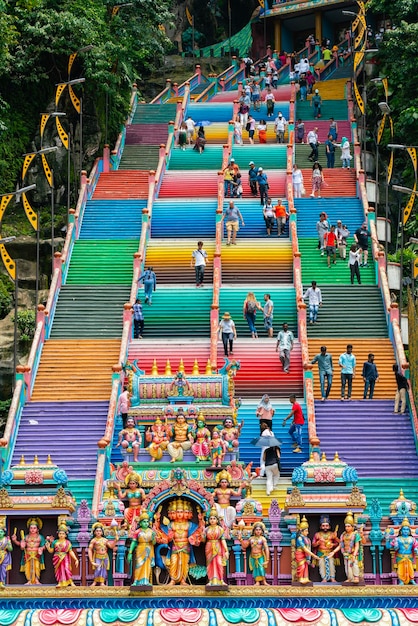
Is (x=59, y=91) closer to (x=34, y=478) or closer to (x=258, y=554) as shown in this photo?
(x=34, y=478)

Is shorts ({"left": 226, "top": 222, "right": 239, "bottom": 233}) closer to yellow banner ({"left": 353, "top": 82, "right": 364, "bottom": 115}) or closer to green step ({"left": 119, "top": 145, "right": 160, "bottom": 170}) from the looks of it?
green step ({"left": 119, "top": 145, "right": 160, "bottom": 170})

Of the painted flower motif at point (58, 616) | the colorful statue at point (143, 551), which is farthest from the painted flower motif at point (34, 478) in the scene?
the painted flower motif at point (58, 616)

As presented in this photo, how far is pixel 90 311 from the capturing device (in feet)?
154

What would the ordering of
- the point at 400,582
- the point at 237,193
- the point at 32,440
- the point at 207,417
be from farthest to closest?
the point at 237,193 < the point at 32,440 < the point at 207,417 < the point at 400,582

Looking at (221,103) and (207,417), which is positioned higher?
(221,103)

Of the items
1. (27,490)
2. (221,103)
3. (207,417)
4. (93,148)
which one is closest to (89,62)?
(93,148)

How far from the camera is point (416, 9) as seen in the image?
2340 inches

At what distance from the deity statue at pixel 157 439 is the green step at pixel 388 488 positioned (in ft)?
14.7

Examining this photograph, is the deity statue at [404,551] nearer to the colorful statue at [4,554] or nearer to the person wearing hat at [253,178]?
the colorful statue at [4,554]

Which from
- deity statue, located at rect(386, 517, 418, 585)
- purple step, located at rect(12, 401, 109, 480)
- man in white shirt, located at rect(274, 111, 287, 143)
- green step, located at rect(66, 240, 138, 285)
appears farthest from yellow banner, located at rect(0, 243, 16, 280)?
deity statue, located at rect(386, 517, 418, 585)

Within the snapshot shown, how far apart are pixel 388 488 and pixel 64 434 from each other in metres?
7.81

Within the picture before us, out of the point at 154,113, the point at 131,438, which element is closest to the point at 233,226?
the point at 154,113

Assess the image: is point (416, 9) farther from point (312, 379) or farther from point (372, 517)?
point (372, 517)

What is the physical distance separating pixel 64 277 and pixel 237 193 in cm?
734
